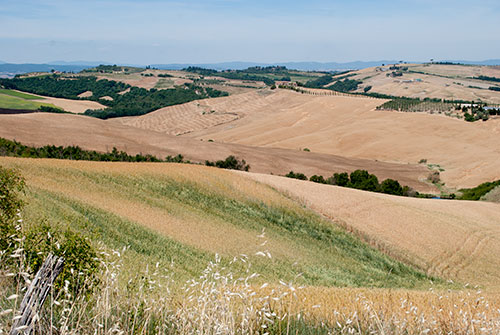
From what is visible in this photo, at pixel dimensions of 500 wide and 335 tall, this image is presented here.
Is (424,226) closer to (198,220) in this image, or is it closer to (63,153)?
(198,220)

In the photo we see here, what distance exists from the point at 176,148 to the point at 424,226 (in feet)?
178

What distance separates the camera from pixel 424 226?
3706 centimetres

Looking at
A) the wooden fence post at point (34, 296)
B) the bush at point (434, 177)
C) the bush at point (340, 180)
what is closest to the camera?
the wooden fence post at point (34, 296)

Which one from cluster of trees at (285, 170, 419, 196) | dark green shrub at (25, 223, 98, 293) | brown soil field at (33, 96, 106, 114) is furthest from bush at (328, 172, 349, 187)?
brown soil field at (33, 96, 106, 114)

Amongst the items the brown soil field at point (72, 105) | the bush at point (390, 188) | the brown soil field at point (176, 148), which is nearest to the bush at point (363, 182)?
the bush at point (390, 188)

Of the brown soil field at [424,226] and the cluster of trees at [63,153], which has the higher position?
the cluster of trees at [63,153]

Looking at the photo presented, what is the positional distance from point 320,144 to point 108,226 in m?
93.2

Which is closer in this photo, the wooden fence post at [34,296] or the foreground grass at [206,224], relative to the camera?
the wooden fence post at [34,296]

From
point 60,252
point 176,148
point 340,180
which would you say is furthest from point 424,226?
point 176,148

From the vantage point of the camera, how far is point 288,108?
512 ft

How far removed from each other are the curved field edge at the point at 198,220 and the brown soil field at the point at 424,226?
192cm

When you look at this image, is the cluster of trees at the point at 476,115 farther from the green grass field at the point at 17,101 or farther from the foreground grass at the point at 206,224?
the green grass field at the point at 17,101

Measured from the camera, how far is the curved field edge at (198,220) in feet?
67.4

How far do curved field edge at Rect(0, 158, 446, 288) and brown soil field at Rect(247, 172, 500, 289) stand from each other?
1.92 m
